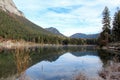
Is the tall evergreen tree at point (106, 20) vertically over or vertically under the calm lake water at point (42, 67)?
over

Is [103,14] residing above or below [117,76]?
above

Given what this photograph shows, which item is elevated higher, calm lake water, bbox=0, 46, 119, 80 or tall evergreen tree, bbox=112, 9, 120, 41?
tall evergreen tree, bbox=112, 9, 120, 41

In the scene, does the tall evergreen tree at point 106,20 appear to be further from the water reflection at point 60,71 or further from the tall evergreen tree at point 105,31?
the water reflection at point 60,71

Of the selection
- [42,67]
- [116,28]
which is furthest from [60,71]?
[116,28]

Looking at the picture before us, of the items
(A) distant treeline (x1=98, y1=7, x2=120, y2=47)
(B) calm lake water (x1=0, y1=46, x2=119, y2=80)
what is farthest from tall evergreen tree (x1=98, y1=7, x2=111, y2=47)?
(B) calm lake water (x1=0, y1=46, x2=119, y2=80)

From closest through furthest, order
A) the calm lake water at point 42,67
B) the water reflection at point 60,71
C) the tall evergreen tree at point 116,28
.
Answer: the calm lake water at point 42,67 → the water reflection at point 60,71 → the tall evergreen tree at point 116,28

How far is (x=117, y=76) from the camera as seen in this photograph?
10.3m

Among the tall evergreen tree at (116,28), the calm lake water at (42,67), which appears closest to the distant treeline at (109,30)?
the tall evergreen tree at (116,28)

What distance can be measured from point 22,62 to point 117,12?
4097 inches

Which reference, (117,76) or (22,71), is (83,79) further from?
(117,76)

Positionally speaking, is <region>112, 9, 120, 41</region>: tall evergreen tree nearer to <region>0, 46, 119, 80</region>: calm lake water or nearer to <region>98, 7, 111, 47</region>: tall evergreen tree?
<region>98, 7, 111, 47</region>: tall evergreen tree

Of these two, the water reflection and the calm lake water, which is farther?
the water reflection

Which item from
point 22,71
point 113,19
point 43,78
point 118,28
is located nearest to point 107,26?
point 113,19

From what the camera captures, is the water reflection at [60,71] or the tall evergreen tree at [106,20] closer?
the water reflection at [60,71]
